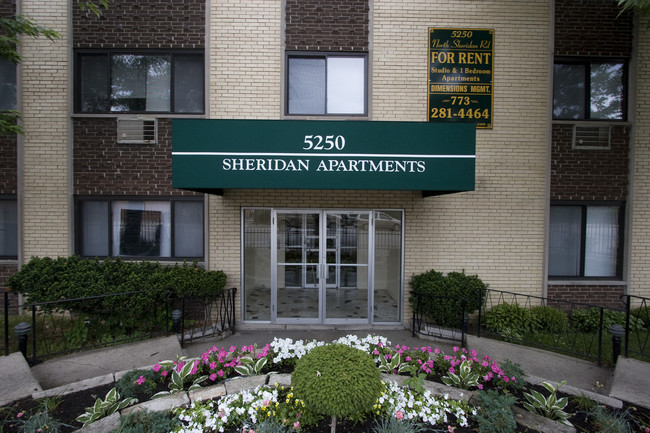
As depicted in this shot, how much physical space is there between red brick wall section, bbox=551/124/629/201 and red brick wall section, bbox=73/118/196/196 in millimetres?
8345

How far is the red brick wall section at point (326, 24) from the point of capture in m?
6.79

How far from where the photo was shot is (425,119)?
6.87 metres

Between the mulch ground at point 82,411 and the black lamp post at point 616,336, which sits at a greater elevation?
the black lamp post at point 616,336

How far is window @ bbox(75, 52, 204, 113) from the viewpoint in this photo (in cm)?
696

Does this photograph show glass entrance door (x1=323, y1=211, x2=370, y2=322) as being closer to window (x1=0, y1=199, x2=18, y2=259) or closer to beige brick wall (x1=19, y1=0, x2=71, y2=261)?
beige brick wall (x1=19, y1=0, x2=71, y2=261)

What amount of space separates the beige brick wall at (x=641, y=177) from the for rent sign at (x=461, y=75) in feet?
11.3

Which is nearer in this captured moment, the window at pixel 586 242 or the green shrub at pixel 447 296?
the green shrub at pixel 447 296

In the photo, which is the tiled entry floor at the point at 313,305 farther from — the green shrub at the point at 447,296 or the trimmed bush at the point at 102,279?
the trimmed bush at the point at 102,279

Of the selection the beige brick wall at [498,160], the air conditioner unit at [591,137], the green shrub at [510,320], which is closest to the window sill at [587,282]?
the beige brick wall at [498,160]

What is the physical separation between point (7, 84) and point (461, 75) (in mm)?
10237

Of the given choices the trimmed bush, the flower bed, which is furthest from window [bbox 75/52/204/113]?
the flower bed

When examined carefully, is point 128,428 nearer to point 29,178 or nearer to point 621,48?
point 29,178

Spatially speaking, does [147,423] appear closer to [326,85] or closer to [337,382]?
[337,382]

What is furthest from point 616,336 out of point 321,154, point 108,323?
point 108,323
